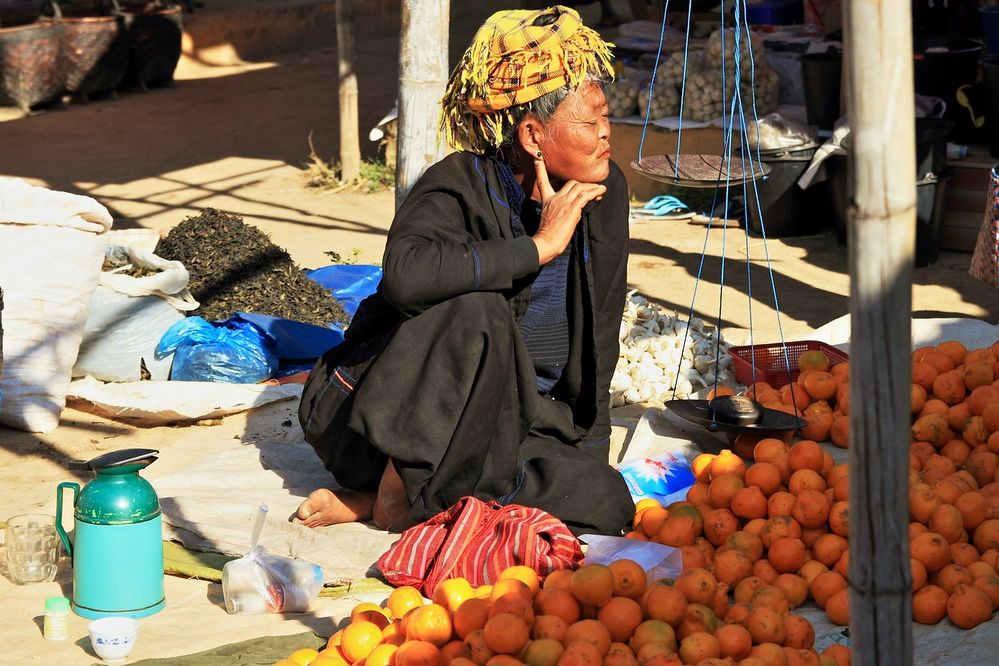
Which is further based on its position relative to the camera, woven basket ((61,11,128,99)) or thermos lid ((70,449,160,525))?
woven basket ((61,11,128,99))

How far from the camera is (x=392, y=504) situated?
294cm

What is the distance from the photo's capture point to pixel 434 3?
12.1 feet

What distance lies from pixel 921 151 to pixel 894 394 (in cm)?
468

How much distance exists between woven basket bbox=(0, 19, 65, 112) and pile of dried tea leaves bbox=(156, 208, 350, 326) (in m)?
5.84

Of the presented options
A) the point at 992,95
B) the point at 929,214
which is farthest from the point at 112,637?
the point at 992,95

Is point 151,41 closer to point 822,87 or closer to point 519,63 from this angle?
point 822,87

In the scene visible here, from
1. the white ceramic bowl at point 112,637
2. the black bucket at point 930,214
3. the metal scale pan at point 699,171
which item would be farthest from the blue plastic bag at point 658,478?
the black bucket at point 930,214

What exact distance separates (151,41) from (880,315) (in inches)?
407

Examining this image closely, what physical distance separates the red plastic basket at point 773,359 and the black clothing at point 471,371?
2.66 ft

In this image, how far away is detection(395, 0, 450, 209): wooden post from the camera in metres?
3.69

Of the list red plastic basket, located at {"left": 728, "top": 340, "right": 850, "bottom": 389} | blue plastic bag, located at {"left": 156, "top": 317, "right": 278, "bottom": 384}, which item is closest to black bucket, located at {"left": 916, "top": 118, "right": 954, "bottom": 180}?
red plastic basket, located at {"left": 728, "top": 340, "right": 850, "bottom": 389}

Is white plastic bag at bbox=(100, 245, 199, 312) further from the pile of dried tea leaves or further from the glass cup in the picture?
the glass cup

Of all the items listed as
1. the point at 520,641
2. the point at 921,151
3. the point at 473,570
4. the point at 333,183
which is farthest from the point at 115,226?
the point at 520,641

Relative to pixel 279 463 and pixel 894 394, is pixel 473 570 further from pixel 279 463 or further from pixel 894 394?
pixel 894 394
